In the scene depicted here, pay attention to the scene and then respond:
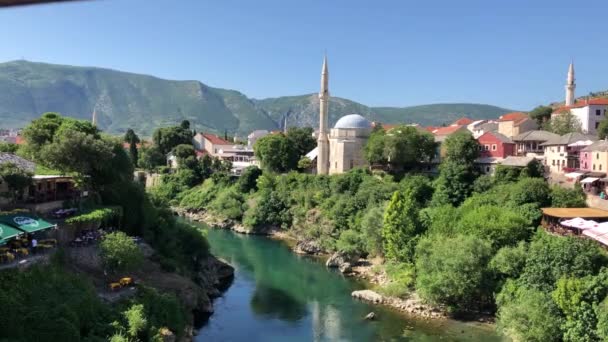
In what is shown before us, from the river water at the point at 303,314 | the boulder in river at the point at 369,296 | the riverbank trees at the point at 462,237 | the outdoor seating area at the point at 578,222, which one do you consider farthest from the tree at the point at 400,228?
the outdoor seating area at the point at 578,222

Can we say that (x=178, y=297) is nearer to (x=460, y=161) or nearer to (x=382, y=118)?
(x=460, y=161)

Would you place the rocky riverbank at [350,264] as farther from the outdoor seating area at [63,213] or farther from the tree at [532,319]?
the outdoor seating area at [63,213]

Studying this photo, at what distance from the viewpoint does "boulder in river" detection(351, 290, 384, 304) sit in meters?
23.3

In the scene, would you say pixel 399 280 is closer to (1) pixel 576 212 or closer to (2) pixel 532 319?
(2) pixel 532 319

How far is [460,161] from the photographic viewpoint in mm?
32469

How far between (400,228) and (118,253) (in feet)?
45.4

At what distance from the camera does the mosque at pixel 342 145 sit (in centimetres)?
4288

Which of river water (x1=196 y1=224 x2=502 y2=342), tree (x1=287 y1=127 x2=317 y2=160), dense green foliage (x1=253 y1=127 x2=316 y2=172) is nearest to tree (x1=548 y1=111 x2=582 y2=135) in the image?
river water (x1=196 y1=224 x2=502 y2=342)

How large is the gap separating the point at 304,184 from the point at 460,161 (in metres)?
13.5

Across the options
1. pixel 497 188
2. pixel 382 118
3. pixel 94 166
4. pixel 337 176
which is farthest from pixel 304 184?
pixel 382 118

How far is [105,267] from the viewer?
18.8 meters

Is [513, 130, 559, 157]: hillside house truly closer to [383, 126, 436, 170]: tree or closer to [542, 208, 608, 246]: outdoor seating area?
[383, 126, 436, 170]: tree

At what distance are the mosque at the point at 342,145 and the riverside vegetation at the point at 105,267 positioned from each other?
17335mm

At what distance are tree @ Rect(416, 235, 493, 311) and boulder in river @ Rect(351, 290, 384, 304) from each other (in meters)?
1.88
